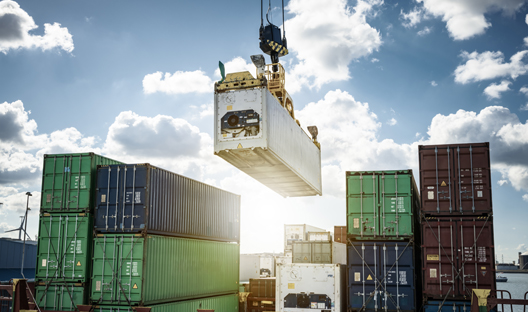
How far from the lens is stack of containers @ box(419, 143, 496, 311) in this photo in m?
16.3

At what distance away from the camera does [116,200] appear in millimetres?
18484

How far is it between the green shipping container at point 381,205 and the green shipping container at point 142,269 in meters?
7.58

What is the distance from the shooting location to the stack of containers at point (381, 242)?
17141 millimetres

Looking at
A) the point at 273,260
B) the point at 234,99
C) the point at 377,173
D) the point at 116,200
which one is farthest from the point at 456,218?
the point at 273,260

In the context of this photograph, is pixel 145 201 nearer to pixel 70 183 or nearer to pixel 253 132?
pixel 70 183

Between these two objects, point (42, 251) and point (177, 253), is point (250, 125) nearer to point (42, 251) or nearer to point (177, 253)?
point (177, 253)

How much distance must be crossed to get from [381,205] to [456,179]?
2.88 metres

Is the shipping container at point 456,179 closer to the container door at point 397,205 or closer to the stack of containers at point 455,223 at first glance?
the stack of containers at point 455,223

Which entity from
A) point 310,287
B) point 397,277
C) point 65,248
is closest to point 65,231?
point 65,248

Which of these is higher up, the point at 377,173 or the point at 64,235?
the point at 377,173

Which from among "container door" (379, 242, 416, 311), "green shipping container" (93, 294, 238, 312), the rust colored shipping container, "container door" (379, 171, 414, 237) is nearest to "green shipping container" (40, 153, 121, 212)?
"green shipping container" (93, 294, 238, 312)

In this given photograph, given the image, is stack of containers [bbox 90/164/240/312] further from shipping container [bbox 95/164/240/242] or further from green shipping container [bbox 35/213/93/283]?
green shipping container [bbox 35/213/93/283]

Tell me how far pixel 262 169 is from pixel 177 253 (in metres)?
5.28

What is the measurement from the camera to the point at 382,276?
57.0 feet
